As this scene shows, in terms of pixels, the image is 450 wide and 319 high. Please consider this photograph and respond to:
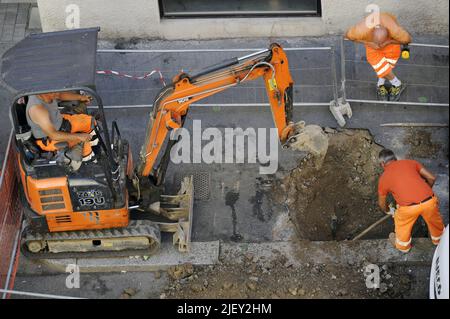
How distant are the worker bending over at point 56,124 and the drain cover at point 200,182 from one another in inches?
82.1

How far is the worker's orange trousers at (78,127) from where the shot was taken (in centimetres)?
983

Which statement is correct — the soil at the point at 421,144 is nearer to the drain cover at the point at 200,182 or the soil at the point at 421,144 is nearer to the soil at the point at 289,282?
the soil at the point at 289,282

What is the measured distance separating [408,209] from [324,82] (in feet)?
10.9

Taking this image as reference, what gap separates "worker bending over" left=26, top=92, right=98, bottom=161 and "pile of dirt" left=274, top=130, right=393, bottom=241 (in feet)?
10.0

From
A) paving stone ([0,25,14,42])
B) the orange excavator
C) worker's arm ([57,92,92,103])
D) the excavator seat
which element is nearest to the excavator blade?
the orange excavator

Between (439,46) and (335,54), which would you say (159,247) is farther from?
(439,46)

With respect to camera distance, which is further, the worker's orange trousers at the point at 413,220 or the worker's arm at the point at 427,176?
the worker's arm at the point at 427,176

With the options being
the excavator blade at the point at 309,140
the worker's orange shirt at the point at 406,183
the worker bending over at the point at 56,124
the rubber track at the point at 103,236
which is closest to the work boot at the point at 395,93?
the excavator blade at the point at 309,140

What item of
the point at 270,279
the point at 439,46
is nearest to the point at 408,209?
→ the point at 270,279

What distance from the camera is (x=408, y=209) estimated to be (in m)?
10.0

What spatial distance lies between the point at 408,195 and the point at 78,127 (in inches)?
163

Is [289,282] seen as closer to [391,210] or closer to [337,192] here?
[391,210]

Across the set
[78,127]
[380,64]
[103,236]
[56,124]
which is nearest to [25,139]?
[56,124]

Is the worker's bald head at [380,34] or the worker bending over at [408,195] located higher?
the worker's bald head at [380,34]
